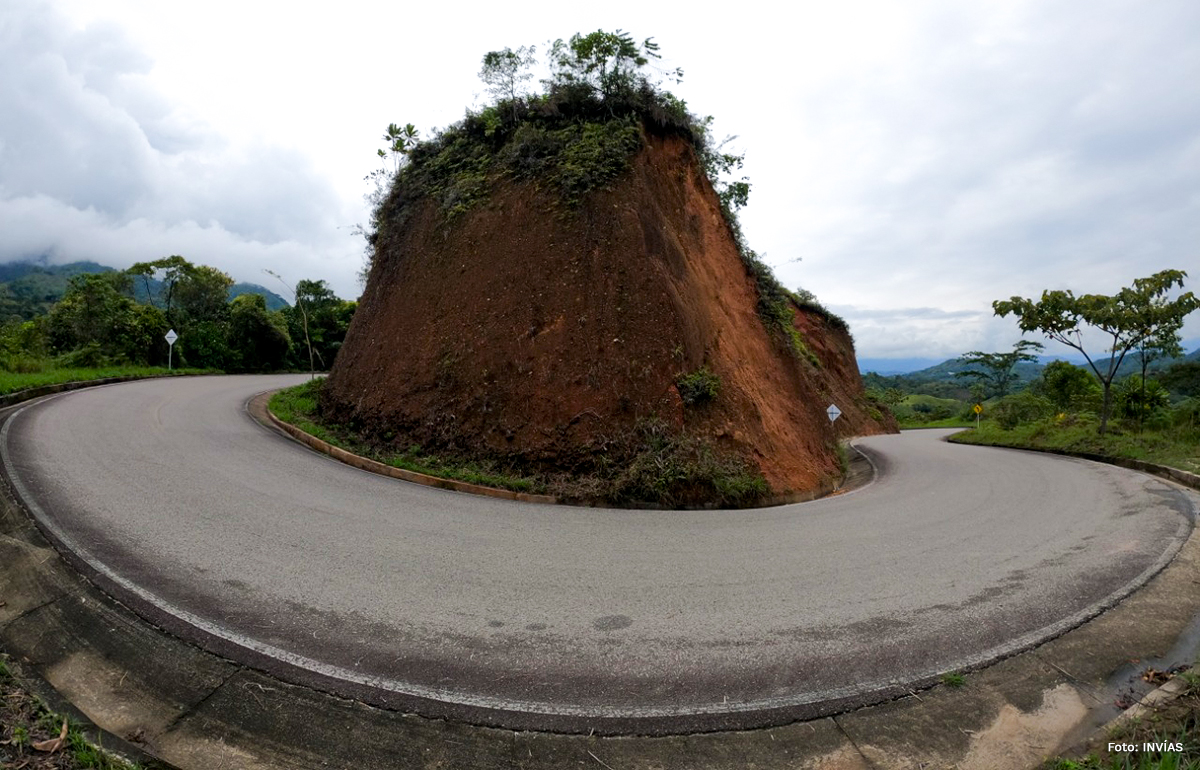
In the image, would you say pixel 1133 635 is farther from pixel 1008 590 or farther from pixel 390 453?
pixel 390 453

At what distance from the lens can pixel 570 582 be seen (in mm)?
5152

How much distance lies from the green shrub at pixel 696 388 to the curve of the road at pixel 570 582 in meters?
2.40

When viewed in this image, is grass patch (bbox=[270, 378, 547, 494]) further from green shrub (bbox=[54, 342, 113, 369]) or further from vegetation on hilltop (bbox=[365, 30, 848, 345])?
green shrub (bbox=[54, 342, 113, 369])

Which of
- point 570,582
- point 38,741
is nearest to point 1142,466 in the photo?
point 570,582

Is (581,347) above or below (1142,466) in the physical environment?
above

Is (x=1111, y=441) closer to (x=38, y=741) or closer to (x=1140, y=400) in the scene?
(x=1140, y=400)

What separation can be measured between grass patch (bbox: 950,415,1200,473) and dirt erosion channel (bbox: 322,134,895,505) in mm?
7685

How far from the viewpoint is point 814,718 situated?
3256 millimetres

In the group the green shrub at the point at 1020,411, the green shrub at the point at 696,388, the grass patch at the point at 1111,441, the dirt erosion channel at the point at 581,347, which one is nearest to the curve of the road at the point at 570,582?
the dirt erosion channel at the point at 581,347

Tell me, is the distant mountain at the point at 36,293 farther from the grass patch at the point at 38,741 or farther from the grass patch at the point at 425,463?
the grass patch at the point at 38,741

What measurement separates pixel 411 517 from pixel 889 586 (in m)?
5.24

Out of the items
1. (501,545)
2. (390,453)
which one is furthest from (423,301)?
(501,545)

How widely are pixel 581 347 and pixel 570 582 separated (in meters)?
6.39

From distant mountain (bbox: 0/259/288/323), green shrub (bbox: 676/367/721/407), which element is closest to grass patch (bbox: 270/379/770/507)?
green shrub (bbox: 676/367/721/407)
